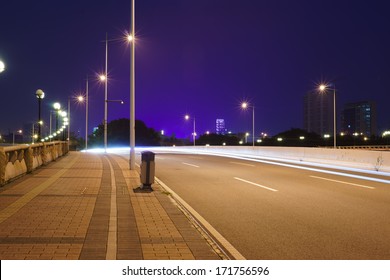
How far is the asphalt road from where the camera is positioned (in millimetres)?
7055

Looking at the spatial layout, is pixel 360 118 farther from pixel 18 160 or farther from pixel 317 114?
pixel 18 160

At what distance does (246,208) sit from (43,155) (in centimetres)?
1517

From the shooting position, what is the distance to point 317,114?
14938 centimetres

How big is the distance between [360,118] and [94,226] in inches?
7030

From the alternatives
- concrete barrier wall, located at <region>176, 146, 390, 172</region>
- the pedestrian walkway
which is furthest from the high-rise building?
the pedestrian walkway

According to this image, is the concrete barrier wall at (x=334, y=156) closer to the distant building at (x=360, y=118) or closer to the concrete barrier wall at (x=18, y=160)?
the concrete barrier wall at (x=18, y=160)

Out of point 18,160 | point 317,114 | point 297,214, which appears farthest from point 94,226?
point 317,114

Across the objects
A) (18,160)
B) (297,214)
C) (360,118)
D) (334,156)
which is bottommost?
(297,214)

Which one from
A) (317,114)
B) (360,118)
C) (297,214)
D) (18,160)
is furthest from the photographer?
(360,118)

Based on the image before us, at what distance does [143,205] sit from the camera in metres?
11.0

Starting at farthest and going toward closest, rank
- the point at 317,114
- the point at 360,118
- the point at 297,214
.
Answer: the point at 360,118
the point at 317,114
the point at 297,214

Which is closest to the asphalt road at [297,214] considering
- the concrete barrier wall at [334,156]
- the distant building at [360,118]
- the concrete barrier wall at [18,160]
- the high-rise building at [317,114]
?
the concrete barrier wall at [18,160]

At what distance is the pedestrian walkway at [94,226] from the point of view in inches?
257

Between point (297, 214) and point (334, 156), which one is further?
point (334, 156)
